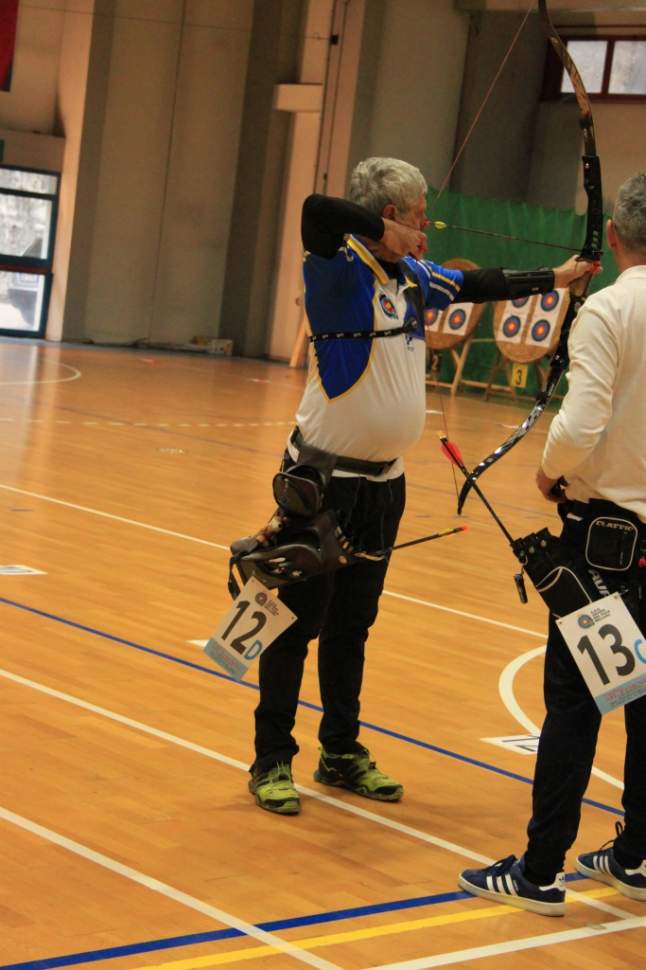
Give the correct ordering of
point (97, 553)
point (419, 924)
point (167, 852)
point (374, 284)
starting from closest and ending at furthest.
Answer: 1. point (419, 924)
2. point (167, 852)
3. point (374, 284)
4. point (97, 553)

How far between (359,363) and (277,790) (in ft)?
3.18

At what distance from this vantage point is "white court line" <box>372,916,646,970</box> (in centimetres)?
257

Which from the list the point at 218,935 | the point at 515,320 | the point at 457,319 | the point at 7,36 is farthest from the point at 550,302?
the point at 218,935

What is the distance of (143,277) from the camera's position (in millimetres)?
20250

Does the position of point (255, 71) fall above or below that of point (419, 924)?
above

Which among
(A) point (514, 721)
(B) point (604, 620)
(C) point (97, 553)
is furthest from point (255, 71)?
(B) point (604, 620)

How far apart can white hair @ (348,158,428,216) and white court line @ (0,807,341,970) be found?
146 centimetres

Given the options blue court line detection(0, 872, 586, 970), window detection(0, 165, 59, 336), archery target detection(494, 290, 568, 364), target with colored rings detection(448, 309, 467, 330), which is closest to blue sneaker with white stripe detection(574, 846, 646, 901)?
blue court line detection(0, 872, 586, 970)

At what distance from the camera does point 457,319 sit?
60.0 feet

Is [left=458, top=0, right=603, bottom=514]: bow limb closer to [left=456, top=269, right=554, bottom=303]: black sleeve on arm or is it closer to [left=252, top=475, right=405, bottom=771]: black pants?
[left=456, top=269, right=554, bottom=303]: black sleeve on arm

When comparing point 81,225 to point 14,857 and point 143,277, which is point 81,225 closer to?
point 143,277

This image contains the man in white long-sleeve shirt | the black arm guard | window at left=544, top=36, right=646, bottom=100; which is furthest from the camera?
window at left=544, top=36, right=646, bottom=100

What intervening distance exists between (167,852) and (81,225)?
17.0 metres

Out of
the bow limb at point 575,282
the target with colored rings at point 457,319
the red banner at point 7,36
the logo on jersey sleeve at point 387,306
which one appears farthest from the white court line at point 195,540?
the red banner at point 7,36
